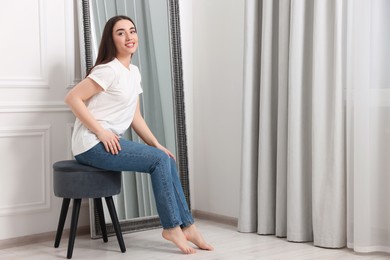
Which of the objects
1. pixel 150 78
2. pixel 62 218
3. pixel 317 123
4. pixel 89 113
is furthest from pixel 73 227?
pixel 317 123

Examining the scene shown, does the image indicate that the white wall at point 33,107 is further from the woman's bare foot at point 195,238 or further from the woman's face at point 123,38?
the woman's bare foot at point 195,238

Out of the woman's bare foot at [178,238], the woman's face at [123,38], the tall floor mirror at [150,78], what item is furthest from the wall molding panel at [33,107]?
the woman's bare foot at [178,238]

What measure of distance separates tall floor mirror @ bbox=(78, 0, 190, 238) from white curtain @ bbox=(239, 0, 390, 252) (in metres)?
0.53

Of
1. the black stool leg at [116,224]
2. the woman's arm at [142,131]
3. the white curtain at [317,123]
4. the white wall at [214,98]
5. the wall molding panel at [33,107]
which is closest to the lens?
the white curtain at [317,123]

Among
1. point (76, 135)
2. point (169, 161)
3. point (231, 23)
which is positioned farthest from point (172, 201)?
point (231, 23)

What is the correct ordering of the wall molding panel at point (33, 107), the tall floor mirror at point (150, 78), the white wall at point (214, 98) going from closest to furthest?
1. the wall molding panel at point (33, 107)
2. the tall floor mirror at point (150, 78)
3. the white wall at point (214, 98)

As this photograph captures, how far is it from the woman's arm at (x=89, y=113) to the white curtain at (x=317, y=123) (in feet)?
2.91

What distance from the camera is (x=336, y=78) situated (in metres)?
3.02

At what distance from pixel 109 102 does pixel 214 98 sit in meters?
1.05

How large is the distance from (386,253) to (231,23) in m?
1.69

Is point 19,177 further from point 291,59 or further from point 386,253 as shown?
point 386,253

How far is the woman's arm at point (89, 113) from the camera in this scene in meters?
2.93

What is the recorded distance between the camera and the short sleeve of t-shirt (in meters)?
2.95

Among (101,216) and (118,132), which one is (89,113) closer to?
(118,132)
